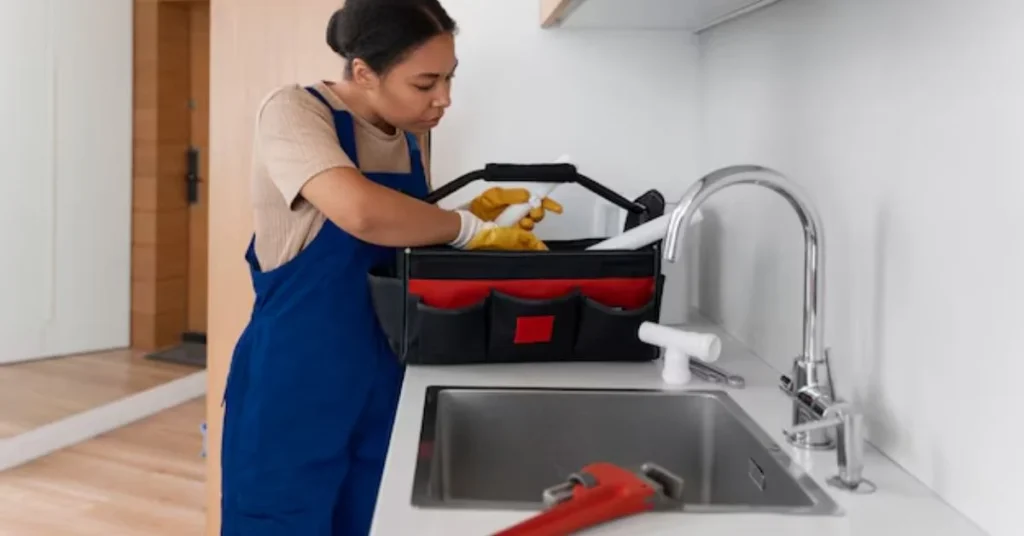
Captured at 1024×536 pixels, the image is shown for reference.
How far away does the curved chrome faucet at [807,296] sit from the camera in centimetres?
93

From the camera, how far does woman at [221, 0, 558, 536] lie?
4.27 feet

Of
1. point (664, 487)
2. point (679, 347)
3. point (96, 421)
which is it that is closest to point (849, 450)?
point (664, 487)

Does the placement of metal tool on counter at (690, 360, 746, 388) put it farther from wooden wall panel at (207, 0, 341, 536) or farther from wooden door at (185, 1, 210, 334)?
wooden door at (185, 1, 210, 334)

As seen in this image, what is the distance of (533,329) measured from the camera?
4.14ft

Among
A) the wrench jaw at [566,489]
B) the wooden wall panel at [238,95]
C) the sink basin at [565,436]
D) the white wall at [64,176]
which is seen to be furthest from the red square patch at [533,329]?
the white wall at [64,176]

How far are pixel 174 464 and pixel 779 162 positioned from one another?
2.50 metres

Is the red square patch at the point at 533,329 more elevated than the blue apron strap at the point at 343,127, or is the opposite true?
the blue apron strap at the point at 343,127

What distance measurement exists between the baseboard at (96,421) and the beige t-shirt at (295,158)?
2234 millimetres

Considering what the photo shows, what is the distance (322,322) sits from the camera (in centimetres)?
134

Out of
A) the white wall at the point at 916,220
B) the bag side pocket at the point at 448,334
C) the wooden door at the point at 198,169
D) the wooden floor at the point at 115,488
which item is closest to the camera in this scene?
the white wall at the point at 916,220

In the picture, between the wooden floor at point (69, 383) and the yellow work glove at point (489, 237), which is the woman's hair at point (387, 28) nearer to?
the yellow work glove at point (489, 237)

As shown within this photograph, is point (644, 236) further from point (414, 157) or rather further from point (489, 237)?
point (414, 157)

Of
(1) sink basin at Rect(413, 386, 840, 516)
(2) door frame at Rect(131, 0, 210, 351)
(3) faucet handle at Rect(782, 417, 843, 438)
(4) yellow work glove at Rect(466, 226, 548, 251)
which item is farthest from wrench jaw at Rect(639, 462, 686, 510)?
(2) door frame at Rect(131, 0, 210, 351)

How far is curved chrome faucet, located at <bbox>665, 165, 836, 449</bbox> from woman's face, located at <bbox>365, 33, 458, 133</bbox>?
0.53m
